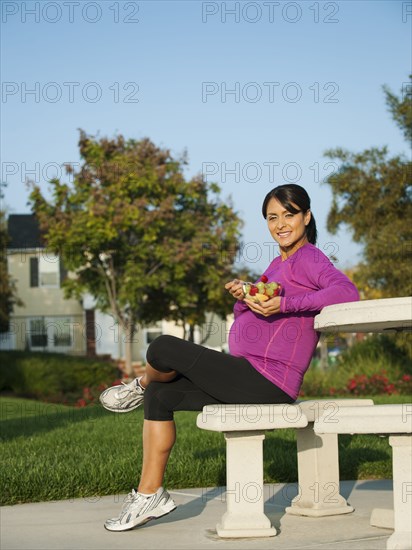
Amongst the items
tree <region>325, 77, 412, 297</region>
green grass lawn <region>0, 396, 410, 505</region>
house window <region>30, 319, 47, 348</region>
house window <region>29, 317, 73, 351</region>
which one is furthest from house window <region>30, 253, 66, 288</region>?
green grass lawn <region>0, 396, 410, 505</region>

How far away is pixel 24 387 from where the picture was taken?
75.0ft

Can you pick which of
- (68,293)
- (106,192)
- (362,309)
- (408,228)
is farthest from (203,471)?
(68,293)

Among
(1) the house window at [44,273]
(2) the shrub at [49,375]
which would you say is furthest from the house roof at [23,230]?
(2) the shrub at [49,375]

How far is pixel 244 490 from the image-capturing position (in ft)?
15.1

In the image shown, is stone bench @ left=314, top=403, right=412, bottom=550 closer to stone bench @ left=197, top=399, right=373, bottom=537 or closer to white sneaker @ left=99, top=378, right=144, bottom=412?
stone bench @ left=197, top=399, right=373, bottom=537

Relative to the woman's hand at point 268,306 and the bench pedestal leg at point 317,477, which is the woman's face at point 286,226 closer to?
the woman's hand at point 268,306

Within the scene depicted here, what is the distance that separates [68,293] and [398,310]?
26589 millimetres

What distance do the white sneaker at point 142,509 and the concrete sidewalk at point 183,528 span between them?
0.19 feet

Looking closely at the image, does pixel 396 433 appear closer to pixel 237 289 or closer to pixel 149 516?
pixel 237 289

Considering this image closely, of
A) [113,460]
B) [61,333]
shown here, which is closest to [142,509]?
[113,460]

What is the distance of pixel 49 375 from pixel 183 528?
60.4 ft

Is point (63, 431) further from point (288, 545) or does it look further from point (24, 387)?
point (24, 387)

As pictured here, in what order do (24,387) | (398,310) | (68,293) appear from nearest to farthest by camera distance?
(398,310) < (24,387) < (68,293)

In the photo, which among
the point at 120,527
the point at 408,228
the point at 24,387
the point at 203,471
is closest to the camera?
the point at 120,527
